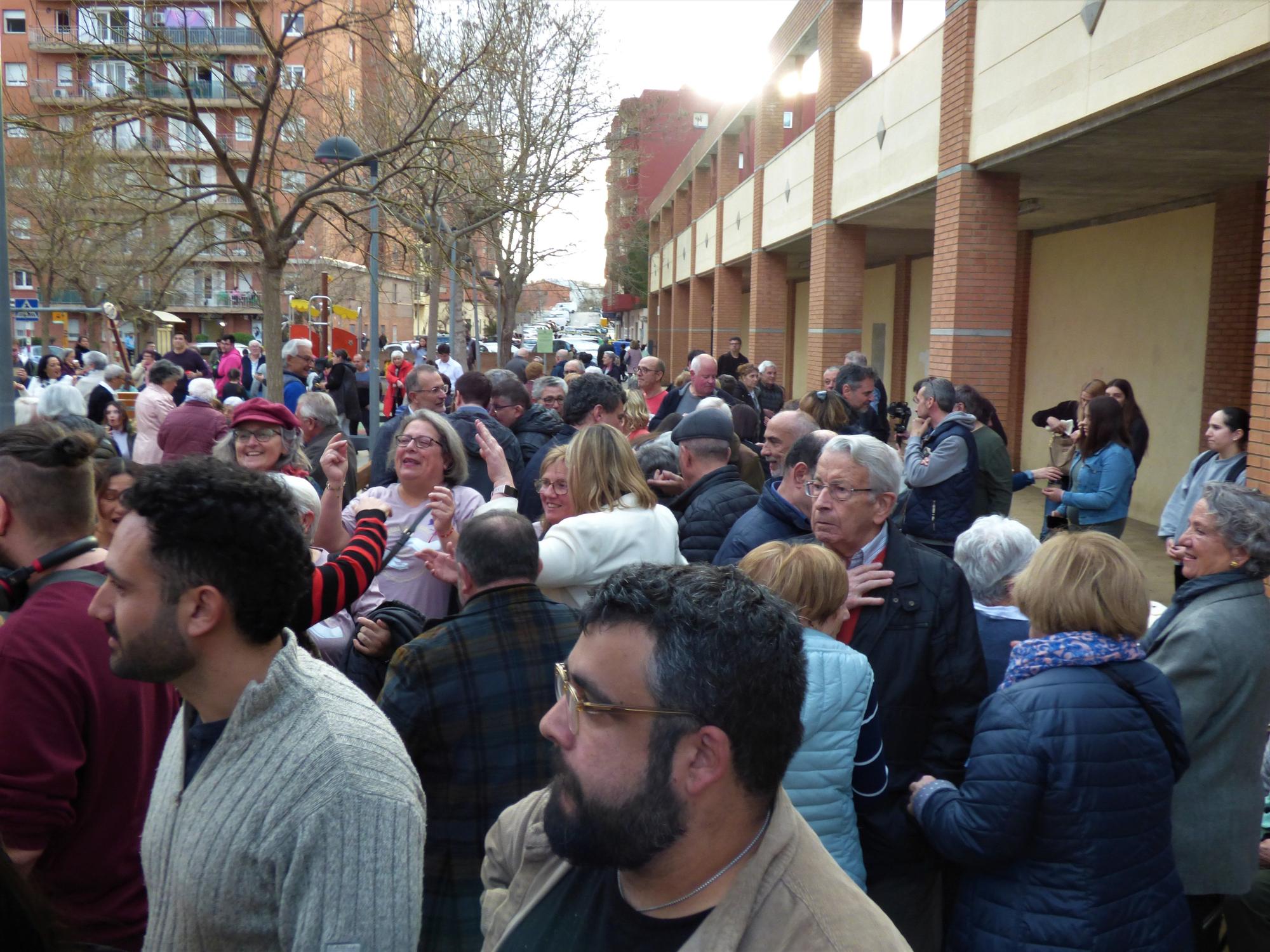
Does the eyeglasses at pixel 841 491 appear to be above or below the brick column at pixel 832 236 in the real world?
below

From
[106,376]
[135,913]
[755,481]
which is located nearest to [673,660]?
[135,913]

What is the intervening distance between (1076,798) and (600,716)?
5.82ft

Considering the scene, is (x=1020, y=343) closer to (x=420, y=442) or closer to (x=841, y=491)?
(x=420, y=442)

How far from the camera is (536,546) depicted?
333 centimetres

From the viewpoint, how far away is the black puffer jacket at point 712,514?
537 cm

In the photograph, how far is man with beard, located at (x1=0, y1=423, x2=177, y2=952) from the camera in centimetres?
244

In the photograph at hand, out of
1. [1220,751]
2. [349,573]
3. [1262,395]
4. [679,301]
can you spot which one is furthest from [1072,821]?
[679,301]

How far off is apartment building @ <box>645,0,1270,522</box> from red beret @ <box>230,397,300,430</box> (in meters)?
6.00

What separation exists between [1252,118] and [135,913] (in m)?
10.2

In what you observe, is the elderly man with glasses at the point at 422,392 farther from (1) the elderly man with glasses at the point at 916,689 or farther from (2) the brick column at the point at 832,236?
(2) the brick column at the point at 832,236

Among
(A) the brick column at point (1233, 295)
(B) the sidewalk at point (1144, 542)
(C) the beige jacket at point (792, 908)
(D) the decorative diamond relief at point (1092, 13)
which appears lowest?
(B) the sidewalk at point (1144, 542)

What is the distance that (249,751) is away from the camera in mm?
2023

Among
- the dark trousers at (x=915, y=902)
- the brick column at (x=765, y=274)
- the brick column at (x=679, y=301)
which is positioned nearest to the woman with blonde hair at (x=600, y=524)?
the dark trousers at (x=915, y=902)

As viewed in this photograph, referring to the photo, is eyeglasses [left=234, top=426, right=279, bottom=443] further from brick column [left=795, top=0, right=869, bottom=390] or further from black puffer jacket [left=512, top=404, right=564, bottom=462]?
brick column [left=795, top=0, right=869, bottom=390]
